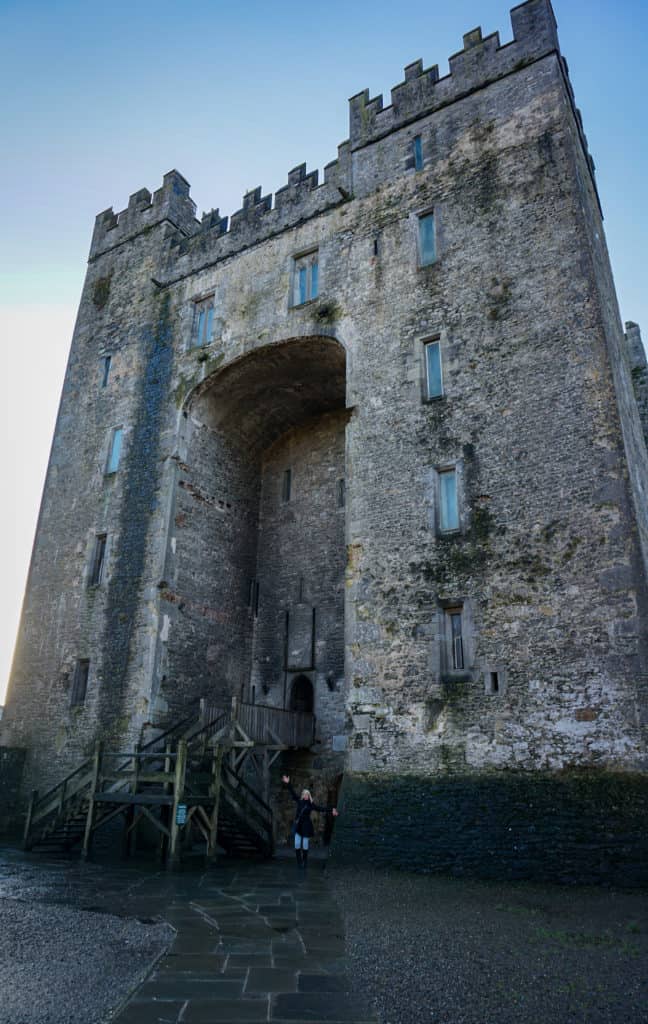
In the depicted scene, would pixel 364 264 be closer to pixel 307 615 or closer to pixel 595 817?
pixel 307 615

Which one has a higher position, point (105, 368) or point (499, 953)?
point (105, 368)

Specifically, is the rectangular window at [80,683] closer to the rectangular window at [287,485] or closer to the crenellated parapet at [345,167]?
the rectangular window at [287,485]

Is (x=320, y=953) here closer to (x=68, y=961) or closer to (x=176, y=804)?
(x=68, y=961)

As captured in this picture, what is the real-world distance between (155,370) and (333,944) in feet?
51.5

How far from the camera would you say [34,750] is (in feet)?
56.5

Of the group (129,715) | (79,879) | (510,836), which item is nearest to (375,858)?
(510,836)

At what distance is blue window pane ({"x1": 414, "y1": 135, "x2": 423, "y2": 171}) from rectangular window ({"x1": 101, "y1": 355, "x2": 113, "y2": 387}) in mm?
10383

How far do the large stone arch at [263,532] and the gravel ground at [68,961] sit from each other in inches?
348

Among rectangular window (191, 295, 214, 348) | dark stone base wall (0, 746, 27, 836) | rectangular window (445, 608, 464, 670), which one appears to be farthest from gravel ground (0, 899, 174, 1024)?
rectangular window (191, 295, 214, 348)

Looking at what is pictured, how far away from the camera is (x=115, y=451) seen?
19062 mm

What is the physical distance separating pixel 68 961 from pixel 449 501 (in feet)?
30.7

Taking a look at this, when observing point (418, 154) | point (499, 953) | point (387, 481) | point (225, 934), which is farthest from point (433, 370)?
point (225, 934)

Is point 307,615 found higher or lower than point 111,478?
lower

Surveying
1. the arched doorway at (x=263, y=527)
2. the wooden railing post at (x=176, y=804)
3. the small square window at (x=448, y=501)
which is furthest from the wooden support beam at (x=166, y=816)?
the small square window at (x=448, y=501)
